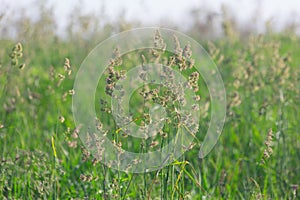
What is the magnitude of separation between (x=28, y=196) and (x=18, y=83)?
175 centimetres

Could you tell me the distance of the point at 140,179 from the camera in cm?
256

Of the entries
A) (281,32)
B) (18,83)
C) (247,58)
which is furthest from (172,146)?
(281,32)

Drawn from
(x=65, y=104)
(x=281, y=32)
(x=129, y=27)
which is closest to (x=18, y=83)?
(x=65, y=104)

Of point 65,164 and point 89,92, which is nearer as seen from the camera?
point 65,164

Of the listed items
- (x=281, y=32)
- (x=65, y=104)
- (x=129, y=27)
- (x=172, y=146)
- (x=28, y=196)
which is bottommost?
(x=28, y=196)

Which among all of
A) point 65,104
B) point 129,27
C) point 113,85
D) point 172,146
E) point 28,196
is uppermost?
point 129,27

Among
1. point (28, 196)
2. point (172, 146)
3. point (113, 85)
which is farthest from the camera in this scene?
point (28, 196)

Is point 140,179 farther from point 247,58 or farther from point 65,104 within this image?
point 65,104

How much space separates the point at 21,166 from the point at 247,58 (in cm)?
166

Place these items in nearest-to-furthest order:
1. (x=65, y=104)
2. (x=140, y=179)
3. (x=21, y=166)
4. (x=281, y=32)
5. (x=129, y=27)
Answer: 1. (x=140, y=179)
2. (x=21, y=166)
3. (x=129, y=27)
4. (x=65, y=104)
5. (x=281, y=32)

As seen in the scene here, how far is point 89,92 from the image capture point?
176 inches

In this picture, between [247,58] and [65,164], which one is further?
[247,58]

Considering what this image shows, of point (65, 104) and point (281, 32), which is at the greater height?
point (281, 32)

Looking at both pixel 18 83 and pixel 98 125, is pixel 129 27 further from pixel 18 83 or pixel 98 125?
pixel 98 125
